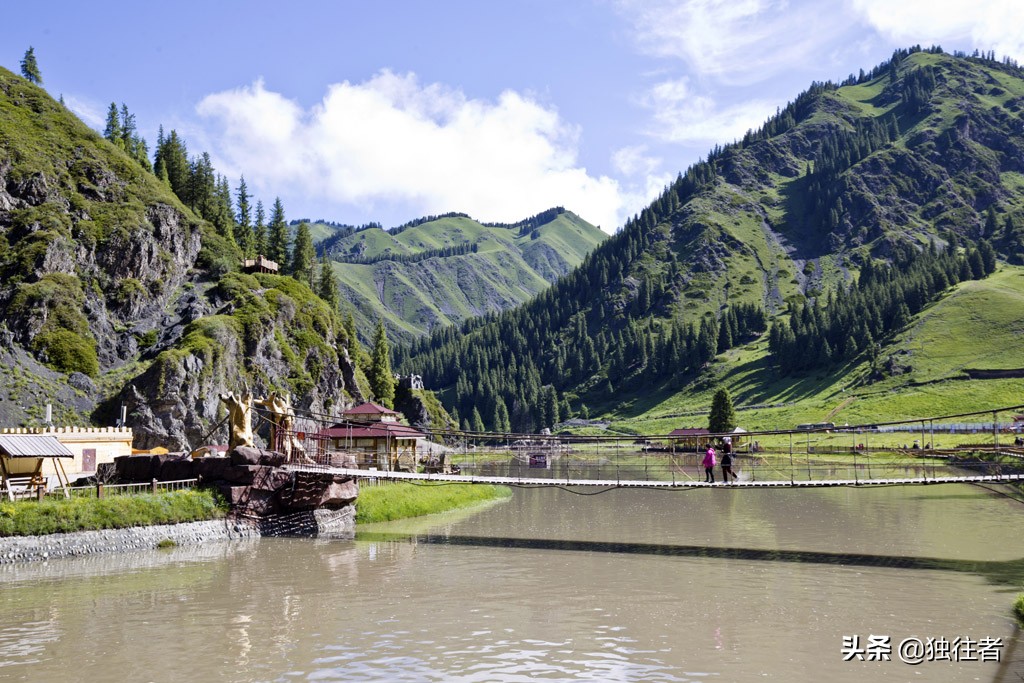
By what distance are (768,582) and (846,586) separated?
2524mm

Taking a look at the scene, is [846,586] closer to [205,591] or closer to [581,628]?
[581,628]

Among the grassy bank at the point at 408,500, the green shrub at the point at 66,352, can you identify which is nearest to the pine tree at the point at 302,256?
the green shrub at the point at 66,352

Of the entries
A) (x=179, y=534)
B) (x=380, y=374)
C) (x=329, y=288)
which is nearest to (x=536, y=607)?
(x=179, y=534)

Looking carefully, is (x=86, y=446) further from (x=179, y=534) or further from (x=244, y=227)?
(x=244, y=227)

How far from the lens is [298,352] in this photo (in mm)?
96938

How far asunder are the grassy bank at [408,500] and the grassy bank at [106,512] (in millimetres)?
9912

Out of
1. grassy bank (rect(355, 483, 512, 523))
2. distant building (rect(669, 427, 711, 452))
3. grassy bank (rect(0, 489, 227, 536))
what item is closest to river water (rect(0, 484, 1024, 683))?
grassy bank (rect(0, 489, 227, 536))

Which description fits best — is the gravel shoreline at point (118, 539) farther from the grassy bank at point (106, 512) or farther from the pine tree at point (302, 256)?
the pine tree at point (302, 256)

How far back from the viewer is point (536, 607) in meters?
24.2

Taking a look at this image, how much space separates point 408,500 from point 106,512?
20503 millimetres

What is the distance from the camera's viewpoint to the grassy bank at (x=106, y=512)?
31344 millimetres

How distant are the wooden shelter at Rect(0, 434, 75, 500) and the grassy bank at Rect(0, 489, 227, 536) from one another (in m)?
1.74

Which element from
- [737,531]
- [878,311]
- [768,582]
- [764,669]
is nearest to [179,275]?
[737,531]

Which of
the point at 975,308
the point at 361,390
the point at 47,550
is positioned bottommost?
the point at 47,550
